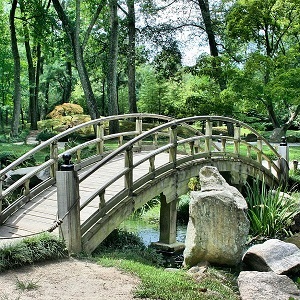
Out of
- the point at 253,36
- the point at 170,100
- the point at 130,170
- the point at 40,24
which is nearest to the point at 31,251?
the point at 130,170

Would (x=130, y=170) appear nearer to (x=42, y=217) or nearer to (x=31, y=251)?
(x=42, y=217)

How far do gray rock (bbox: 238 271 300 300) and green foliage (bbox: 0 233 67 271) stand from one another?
251 cm

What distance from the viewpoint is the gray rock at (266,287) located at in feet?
17.6

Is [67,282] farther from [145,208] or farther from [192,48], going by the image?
[192,48]

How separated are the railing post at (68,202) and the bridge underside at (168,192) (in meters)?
0.48

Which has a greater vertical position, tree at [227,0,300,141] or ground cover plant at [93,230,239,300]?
tree at [227,0,300,141]

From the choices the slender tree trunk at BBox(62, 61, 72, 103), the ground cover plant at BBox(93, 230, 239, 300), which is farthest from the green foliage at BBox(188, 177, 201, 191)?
the slender tree trunk at BBox(62, 61, 72, 103)

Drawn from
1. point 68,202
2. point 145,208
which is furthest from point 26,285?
point 145,208

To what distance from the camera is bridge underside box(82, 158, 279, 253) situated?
7216mm

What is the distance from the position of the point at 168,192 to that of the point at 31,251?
4.25 metres

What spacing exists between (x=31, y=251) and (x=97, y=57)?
24.6 meters

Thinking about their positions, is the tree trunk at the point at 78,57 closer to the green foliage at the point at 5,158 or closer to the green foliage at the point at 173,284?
the green foliage at the point at 5,158

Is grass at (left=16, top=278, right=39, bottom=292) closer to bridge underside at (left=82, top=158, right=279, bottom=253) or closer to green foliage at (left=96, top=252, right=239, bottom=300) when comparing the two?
green foliage at (left=96, top=252, right=239, bottom=300)

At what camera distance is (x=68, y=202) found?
20.2 ft
